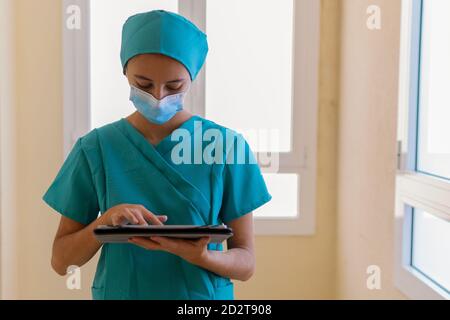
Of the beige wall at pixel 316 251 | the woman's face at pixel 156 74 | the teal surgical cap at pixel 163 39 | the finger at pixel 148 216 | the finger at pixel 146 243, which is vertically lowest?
the beige wall at pixel 316 251

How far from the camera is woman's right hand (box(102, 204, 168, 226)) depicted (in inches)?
40.3

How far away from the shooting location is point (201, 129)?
1.22 metres

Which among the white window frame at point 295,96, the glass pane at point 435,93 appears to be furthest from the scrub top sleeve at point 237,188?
the white window frame at point 295,96

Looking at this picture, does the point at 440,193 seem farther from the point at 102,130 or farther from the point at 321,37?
the point at 321,37

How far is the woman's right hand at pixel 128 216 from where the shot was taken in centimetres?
102

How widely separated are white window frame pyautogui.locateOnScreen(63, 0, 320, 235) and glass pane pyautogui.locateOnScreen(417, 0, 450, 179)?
2.89 feet

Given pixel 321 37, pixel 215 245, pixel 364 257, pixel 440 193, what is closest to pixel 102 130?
pixel 215 245

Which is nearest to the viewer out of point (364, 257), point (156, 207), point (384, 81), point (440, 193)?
point (156, 207)

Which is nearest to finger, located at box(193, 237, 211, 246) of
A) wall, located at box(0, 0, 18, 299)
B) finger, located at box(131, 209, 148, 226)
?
finger, located at box(131, 209, 148, 226)

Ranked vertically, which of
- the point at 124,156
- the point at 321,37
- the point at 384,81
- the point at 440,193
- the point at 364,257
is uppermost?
the point at 321,37

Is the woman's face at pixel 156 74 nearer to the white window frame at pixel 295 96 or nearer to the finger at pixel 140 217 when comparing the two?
the finger at pixel 140 217

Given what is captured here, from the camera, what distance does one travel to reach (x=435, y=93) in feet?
5.97

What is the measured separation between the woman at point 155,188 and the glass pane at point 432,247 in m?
0.84

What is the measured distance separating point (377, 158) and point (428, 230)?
1.40ft
